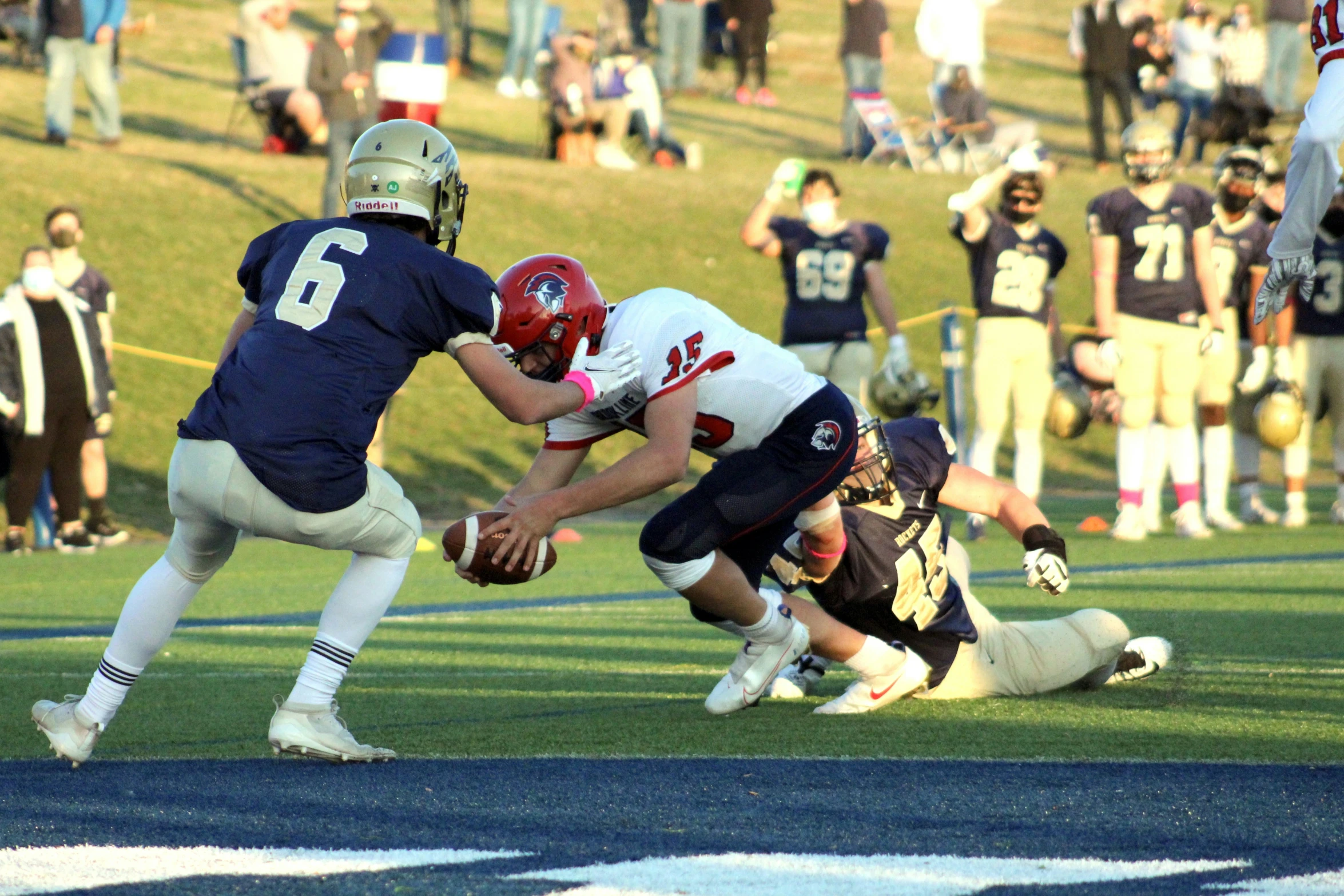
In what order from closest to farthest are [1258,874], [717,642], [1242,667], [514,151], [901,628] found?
[1258,874]
[901,628]
[1242,667]
[717,642]
[514,151]

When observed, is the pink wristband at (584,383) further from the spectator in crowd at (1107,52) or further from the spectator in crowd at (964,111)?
the spectator in crowd at (964,111)

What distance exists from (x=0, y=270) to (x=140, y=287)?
1210 mm

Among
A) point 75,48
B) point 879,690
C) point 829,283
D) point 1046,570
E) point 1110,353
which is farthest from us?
point 75,48

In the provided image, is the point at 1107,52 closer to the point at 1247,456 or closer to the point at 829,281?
the point at 1247,456

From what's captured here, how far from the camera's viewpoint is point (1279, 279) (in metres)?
4.12

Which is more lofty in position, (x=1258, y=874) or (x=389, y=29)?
(x=1258, y=874)

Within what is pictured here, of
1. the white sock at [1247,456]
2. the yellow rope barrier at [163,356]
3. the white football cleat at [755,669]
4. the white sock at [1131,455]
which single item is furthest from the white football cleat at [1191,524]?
the yellow rope barrier at [163,356]

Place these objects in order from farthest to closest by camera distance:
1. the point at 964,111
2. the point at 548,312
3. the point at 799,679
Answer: the point at 964,111 < the point at 799,679 < the point at 548,312

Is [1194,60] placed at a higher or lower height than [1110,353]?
lower

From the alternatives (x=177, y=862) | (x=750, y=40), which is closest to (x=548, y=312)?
(x=177, y=862)

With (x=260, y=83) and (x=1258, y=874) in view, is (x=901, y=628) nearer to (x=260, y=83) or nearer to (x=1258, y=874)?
(x=1258, y=874)

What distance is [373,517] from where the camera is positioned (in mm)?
4305

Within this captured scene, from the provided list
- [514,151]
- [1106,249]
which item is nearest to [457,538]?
[1106,249]

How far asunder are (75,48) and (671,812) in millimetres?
15208
